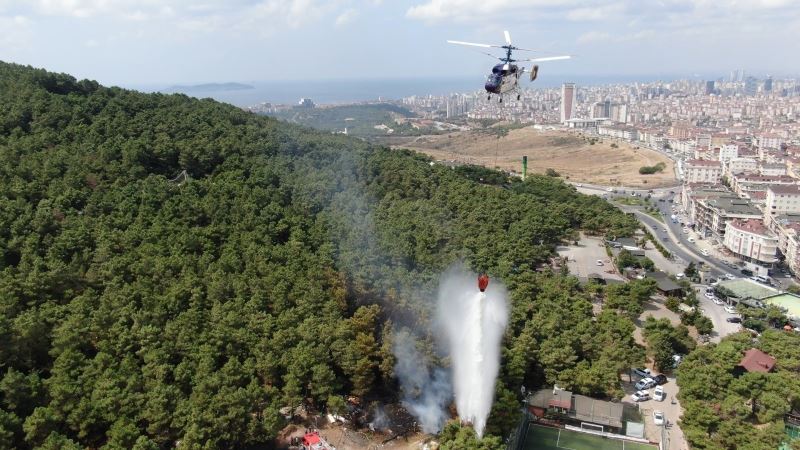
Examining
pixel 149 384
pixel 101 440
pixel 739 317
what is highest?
pixel 149 384

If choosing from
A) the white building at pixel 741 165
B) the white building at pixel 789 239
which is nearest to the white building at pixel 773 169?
the white building at pixel 741 165

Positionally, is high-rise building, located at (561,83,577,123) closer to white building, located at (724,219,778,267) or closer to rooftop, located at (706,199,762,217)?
rooftop, located at (706,199,762,217)

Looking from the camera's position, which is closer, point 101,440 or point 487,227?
point 101,440

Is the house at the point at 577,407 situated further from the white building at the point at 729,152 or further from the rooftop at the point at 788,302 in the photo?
the white building at the point at 729,152

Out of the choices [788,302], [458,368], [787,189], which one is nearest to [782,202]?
[787,189]

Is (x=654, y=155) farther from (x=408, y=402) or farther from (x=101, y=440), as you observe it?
(x=101, y=440)

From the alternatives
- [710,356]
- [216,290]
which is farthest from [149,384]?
[710,356]
